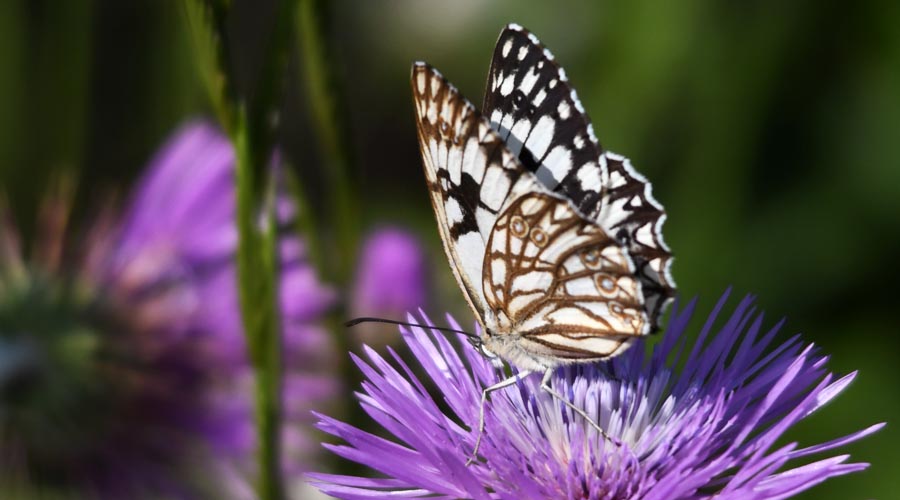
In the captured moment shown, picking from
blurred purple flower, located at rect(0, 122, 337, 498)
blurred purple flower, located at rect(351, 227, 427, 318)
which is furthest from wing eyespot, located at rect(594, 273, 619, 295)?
blurred purple flower, located at rect(351, 227, 427, 318)

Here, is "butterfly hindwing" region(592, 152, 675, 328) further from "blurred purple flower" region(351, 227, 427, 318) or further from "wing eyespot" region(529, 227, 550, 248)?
"blurred purple flower" region(351, 227, 427, 318)

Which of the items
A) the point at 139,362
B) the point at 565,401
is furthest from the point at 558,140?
the point at 139,362

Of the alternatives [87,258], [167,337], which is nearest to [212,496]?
[167,337]

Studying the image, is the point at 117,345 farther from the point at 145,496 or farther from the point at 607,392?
the point at 607,392

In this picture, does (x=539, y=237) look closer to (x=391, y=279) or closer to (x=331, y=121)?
(x=331, y=121)

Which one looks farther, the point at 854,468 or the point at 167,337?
the point at 167,337
